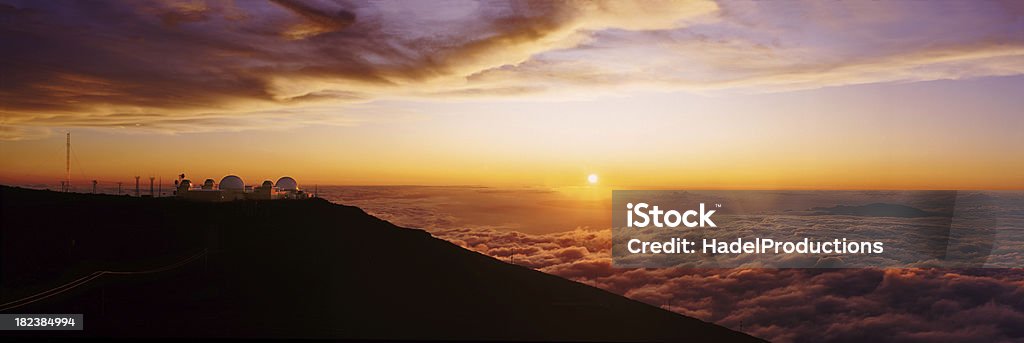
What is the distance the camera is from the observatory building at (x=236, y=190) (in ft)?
164

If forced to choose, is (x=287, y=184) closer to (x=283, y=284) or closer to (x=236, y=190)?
(x=236, y=190)

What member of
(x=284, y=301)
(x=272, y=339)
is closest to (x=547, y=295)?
(x=284, y=301)

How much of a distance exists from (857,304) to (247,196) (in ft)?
405

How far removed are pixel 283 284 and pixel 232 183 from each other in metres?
30.7

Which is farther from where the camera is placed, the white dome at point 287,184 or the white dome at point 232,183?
the white dome at point 287,184

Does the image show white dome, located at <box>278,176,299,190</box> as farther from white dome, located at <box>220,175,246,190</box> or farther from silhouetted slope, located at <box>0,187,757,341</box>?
silhouetted slope, located at <box>0,187,757,341</box>

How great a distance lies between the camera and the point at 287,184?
5953cm

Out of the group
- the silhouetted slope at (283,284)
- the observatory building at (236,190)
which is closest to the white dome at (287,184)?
the observatory building at (236,190)

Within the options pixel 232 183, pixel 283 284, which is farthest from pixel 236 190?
pixel 283 284

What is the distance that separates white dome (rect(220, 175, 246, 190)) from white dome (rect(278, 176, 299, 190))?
5419 millimetres

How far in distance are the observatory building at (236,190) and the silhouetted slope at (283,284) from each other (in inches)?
273

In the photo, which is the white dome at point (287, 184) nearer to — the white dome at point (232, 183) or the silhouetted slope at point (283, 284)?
the white dome at point (232, 183)

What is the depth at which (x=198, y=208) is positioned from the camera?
Result: 142 ft

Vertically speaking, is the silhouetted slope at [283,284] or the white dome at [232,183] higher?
the white dome at [232,183]
